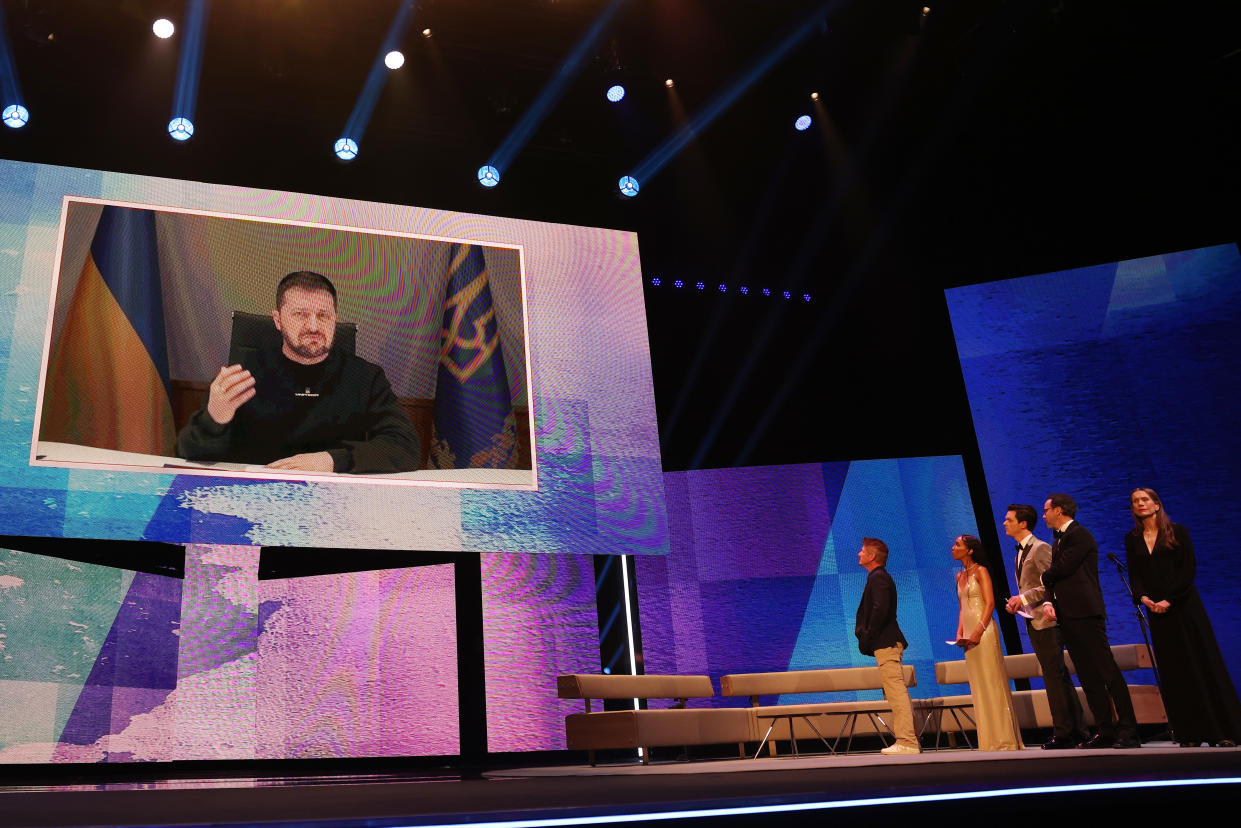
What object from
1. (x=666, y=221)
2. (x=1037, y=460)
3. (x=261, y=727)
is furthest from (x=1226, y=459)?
(x=261, y=727)

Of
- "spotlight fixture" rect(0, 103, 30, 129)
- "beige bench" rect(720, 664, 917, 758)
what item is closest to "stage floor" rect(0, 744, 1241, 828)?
"beige bench" rect(720, 664, 917, 758)

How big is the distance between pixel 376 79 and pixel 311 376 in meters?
2.35

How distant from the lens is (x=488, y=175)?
8.15 m

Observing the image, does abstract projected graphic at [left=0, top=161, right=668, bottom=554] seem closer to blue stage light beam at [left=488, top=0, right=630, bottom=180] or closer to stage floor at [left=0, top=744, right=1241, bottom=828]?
blue stage light beam at [left=488, top=0, right=630, bottom=180]

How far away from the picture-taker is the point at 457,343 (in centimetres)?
741

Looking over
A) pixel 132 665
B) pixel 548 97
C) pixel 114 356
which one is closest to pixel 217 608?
pixel 132 665

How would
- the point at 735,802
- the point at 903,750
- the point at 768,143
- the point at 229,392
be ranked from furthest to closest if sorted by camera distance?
the point at 768,143
the point at 229,392
the point at 903,750
the point at 735,802

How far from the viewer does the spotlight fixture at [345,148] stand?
7.57 m

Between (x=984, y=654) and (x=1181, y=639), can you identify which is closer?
(x=1181, y=639)

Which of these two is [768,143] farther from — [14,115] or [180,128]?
[14,115]

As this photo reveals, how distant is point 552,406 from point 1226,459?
18.3 feet

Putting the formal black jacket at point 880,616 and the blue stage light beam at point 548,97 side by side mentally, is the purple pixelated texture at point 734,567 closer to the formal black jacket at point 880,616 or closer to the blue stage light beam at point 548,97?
the formal black jacket at point 880,616

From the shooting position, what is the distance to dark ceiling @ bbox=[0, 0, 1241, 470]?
712 cm

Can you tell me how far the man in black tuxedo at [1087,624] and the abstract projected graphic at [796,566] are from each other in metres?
3.44
